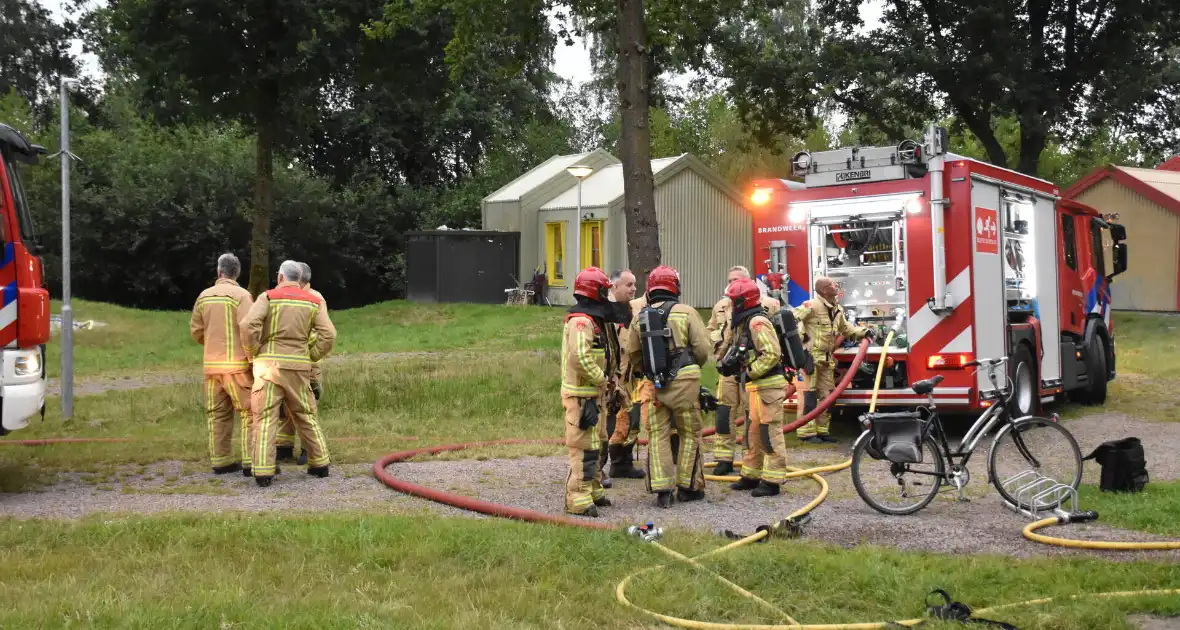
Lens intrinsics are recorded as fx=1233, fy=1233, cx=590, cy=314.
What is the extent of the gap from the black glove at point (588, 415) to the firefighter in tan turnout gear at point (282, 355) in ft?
8.64

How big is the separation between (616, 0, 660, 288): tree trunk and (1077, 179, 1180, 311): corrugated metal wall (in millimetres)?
18757

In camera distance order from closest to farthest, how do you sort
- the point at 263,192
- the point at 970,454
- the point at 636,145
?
the point at 970,454, the point at 636,145, the point at 263,192

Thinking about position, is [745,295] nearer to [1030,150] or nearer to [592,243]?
[1030,150]

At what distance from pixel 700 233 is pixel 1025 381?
2028cm

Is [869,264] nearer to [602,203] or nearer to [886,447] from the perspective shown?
[886,447]

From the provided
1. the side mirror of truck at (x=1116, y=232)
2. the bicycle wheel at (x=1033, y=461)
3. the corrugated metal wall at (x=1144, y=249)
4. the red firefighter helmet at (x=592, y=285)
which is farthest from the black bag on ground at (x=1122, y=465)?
the corrugated metal wall at (x=1144, y=249)

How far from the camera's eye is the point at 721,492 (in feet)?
31.5

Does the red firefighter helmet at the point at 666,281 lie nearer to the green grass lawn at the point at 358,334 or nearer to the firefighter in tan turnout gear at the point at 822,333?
the firefighter in tan turnout gear at the point at 822,333

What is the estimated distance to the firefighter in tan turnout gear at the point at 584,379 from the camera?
8344 millimetres

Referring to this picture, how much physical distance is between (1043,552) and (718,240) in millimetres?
26985

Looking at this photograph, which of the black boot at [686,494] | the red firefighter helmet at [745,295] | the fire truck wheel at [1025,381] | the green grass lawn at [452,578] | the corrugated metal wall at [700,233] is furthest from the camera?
the corrugated metal wall at [700,233]

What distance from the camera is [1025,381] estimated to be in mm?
13516

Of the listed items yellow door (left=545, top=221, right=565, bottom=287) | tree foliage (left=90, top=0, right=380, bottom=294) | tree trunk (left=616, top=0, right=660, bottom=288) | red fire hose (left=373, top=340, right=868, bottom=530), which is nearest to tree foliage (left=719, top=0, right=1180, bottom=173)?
yellow door (left=545, top=221, right=565, bottom=287)

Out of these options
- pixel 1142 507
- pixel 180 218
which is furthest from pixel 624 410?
pixel 180 218
